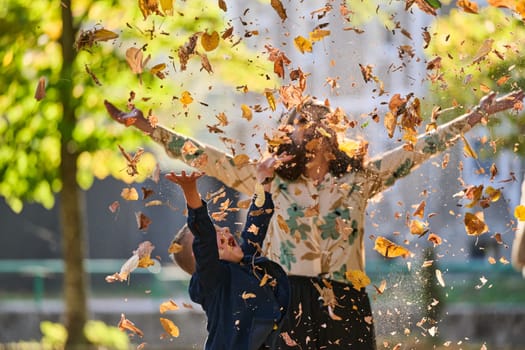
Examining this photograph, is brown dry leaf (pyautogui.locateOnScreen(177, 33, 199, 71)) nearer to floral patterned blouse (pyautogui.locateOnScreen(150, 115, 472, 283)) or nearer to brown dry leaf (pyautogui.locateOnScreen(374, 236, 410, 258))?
floral patterned blouse (pyautogui.locateOnScreen(150, 115, 472, 283))

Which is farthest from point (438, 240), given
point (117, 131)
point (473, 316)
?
point (473, 316)

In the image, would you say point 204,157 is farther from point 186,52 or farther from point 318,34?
point 318,34

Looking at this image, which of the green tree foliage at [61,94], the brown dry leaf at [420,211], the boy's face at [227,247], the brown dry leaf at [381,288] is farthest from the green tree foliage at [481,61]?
the green tree foliage at [61,94]

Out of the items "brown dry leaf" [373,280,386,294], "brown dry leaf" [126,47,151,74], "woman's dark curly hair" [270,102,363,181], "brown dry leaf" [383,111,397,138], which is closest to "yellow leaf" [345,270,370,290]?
"brown dry leaf" [373,280,386,294]

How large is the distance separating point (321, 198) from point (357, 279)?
27 centimetres

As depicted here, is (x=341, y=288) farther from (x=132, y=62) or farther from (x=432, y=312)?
(x=132, y=62)

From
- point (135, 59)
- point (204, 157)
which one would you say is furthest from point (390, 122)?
point (135, 59)

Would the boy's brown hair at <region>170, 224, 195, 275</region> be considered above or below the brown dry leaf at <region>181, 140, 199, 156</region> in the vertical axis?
below

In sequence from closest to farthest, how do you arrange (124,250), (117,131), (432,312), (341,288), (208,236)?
1. (208,236)
2. (341,288)
3. (432,312)
4. (117,131)
5. (124,250)

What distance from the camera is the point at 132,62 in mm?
3295

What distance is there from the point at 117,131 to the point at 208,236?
9.59 ft

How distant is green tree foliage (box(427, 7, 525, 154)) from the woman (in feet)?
0.58

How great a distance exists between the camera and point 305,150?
333 centimetres

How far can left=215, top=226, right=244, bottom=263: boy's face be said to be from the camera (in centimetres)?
315
